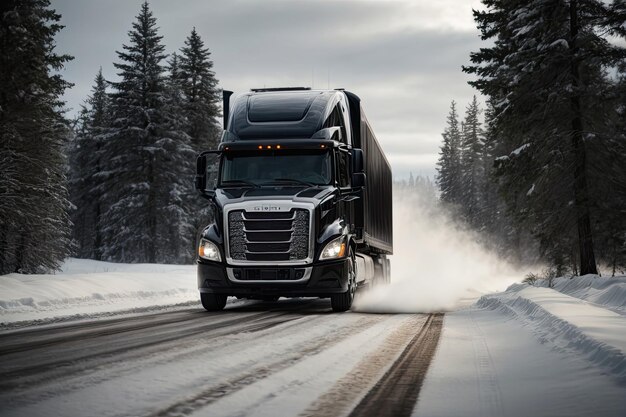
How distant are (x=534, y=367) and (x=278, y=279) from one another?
649 cm

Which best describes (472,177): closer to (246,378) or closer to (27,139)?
(27,139)

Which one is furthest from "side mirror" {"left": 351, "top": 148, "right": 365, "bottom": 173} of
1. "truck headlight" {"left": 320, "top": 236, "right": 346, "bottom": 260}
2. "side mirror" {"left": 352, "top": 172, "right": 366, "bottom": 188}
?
"truck headlight" {"left": 320, "top": 236, "right": 346, "bottom": 260}

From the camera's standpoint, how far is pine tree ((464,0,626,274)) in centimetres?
2080

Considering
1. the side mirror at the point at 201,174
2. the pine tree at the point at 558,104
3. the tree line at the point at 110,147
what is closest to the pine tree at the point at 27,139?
the tree line at the point at 110,147

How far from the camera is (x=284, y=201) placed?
11523 millimetres

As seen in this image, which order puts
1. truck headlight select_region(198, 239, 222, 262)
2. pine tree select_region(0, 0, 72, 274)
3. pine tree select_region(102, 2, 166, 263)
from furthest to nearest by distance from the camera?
pine tree select_region(102, 2, 166, 263) → pine tree select_region(0, 0, 72, 274) → truck headlight select_region(198, 239, 222, 262)

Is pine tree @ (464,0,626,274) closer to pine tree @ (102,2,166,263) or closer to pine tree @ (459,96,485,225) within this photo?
pine tree @ (102,2,166,263)

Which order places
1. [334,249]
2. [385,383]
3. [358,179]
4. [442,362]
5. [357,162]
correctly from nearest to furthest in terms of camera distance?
[385,383]
[442,362]
[334,249]
[358,179]
[357,162]

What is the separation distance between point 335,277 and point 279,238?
129 cm

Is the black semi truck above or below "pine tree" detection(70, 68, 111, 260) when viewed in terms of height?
below

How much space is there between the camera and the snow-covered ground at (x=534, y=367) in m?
4.05

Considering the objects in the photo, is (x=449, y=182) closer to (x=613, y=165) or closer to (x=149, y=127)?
(x=149, y=127)

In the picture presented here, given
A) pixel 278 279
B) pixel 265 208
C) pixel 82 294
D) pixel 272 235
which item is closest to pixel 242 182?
pixel 265 208

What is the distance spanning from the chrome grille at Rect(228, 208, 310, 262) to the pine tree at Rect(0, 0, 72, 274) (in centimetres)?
1406
